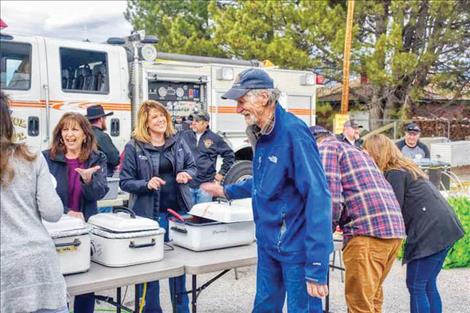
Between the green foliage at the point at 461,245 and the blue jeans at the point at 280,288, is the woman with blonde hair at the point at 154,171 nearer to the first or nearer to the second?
the blue jeans at the point at 280,288

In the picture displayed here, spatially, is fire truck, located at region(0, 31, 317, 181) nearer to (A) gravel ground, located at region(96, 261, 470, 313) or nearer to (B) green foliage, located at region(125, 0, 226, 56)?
(A) gravel ground, located at region(96, 261, 470, 313)

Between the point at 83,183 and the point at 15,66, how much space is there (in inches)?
149

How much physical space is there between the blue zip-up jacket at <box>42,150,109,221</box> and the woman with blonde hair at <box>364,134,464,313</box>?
5.86ft

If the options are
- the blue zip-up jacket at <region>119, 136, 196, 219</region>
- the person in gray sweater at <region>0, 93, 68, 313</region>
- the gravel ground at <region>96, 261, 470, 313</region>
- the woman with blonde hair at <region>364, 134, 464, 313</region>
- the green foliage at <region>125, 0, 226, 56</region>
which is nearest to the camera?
the person in gray sweater at <region>0, 93, 68, 313</region>

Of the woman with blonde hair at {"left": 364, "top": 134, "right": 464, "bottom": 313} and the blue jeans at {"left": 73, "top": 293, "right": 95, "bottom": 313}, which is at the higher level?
the woman with blonde hair at {"left": 364, "top": 134, "right": 464, "bottom": 313}

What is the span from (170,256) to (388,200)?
1.34 meters

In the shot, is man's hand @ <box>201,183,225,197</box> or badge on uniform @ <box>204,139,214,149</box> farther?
badge on uniform @ <box>204,139,214,149</box>

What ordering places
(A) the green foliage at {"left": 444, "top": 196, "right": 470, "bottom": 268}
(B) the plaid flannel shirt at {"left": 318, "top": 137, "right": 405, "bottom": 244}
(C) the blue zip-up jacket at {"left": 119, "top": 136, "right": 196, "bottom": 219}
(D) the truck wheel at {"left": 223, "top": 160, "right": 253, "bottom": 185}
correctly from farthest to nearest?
1. (D) the truck wheel at {"left": 223, "top": 160, "right": 253, "bottom": 185}
2. (A) the green foliage at {"left": 444, "top": 196, "right": 470, "bottom": 268}
3. (C) the blue zip-up jacket at {"left": 119, "top": 136, "right": 196, "bottom": 219}
4. (B) the plaid flannel shirt at {"left": 318, "top": 137, "right": 405, "bottom": 244}

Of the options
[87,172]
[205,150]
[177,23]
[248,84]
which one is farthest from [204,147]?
[177,23]

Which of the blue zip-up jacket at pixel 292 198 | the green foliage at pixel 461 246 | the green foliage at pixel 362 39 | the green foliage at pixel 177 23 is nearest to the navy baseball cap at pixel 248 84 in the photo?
the blue zip-up jacket at pixel 292 198

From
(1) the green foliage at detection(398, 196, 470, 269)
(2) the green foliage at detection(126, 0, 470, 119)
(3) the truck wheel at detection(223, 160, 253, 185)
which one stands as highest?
(2) the green foliage at detection(126, 0, 470, 119)

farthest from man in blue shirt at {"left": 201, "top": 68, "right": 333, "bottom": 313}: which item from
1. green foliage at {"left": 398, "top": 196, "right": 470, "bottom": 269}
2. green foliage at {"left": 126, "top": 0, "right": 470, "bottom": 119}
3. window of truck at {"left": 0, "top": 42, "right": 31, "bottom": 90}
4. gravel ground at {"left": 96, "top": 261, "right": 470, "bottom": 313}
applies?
green foliage at {"left": 126, "top": 0, "right": 470, "bottom": 119}

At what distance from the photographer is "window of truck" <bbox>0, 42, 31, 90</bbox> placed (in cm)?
686

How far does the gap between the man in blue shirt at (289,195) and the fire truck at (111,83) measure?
14.8 ft
